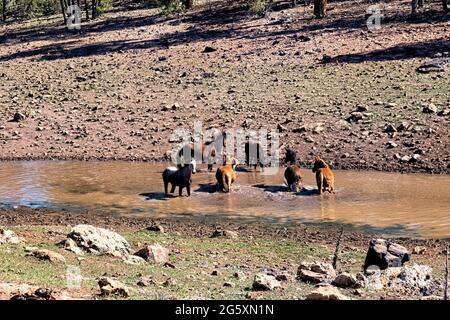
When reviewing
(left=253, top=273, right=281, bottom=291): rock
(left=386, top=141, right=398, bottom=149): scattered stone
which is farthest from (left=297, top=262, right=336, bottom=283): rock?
(left=386, top=141, right=398, bottom=149): scattered stone

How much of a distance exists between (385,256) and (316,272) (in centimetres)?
125

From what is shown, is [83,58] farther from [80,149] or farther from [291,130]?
[291,130]

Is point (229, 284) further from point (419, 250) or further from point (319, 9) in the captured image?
point (319, 9)

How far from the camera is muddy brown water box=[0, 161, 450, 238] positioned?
14984 millimetres

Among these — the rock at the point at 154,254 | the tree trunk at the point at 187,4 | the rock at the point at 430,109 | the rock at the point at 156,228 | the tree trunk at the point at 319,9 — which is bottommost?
the rock at the point at 156,228

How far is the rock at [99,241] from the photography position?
11312 millimetres

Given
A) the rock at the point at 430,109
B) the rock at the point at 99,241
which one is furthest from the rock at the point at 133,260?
the rock at the point at 430,109

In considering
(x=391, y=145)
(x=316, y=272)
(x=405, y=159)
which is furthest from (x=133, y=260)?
(x=391, y=145)

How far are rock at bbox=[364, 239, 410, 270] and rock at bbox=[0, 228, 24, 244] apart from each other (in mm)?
5514

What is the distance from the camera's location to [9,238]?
11586mm

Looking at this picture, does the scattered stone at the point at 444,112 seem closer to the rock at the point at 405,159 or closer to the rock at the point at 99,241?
the rock at the point at 405,159

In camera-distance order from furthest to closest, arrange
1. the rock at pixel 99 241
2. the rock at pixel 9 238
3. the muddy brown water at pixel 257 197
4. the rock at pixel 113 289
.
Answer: the muddy brown water at pixel 257 197 < the rock at pixel 9 238 < the rock at pixel 99 241 < the rock at pixel 113 289

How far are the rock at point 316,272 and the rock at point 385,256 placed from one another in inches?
31.2

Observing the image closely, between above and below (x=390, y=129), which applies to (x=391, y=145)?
below
